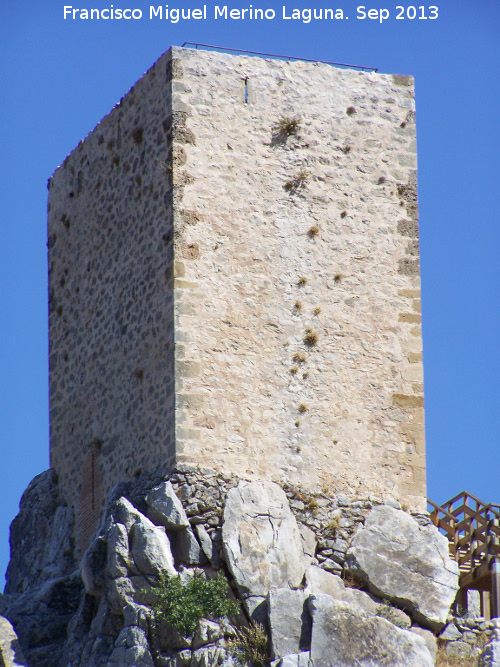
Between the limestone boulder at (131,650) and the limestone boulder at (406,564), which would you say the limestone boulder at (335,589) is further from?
the limestone boulder at (131,650)

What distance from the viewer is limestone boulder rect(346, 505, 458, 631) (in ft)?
77.8

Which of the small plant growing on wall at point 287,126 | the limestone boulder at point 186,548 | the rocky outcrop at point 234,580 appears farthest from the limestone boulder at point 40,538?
the small plant growing on wall at point 287,126

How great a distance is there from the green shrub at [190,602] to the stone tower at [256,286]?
1.88 metres

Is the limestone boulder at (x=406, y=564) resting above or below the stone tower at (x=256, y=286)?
below

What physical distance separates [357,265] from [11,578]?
8.06 metres

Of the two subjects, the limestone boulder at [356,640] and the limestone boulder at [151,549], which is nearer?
the limestone boulder at [356,640]

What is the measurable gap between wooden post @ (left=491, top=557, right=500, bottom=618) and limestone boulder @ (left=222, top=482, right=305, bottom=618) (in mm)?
3160

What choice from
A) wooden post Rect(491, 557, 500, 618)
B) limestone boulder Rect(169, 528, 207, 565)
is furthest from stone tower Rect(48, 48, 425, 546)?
wooden post Rect(491, 557, 500, 618)

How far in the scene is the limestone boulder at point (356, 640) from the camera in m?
22.0

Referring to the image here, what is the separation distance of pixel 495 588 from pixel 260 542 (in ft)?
12.8

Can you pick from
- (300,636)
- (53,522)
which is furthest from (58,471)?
(300,636)

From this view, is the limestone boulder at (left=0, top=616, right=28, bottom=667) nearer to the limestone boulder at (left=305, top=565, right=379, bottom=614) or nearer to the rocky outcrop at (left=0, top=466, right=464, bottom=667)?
A: the rocky outcrop at (left=0, top=466, right=464, bottom=667)

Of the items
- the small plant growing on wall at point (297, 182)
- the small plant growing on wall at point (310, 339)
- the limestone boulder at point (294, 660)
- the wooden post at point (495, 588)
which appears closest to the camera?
the limestone boulder at point (294, 660)

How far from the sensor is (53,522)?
2741 centimetres
